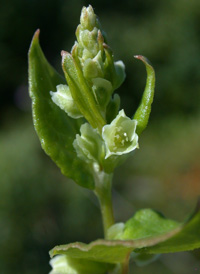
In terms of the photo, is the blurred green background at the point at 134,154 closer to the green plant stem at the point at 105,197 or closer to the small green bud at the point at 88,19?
the green plant stem at the point at 105,197

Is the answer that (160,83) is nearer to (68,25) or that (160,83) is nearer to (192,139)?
(192,139)

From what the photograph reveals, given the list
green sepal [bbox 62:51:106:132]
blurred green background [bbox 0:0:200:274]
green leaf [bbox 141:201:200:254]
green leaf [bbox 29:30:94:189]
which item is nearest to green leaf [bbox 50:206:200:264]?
green leaf [bbox 141:201:200:254]

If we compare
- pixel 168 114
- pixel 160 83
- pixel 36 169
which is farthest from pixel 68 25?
pixel 36 169

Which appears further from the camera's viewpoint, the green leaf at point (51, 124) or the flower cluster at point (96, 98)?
the green leaf at point (51, 124)

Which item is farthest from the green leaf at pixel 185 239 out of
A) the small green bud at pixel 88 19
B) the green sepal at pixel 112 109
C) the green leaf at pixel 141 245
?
the small green bud at pixel 88 19

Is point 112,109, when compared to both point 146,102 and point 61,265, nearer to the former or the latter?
point 146,102
